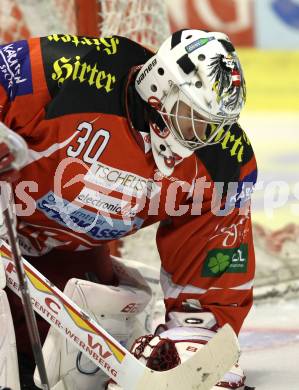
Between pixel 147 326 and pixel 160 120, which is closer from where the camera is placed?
pixel 160 120

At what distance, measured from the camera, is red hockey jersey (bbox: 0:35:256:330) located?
2.80m

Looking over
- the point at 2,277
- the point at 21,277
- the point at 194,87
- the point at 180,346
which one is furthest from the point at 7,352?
the point at 194,87

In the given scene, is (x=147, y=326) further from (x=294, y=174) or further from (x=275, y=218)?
(x=294, y=174)

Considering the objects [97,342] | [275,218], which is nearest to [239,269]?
[97,342]

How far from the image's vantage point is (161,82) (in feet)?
9.11

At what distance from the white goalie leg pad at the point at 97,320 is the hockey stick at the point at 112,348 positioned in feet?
0.12

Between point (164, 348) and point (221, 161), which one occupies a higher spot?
point (221, 161)

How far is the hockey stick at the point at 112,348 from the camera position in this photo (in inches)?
107

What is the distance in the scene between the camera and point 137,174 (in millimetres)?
2865

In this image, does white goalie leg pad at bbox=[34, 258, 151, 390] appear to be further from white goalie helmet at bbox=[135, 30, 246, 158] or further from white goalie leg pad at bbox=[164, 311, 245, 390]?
white goalie helmet at bbox=[135, 30, 246, 158]

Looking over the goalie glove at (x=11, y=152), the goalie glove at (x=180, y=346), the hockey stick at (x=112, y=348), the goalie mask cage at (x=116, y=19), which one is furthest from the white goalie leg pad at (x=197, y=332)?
the goalie mask cage at (x=116, y=19)

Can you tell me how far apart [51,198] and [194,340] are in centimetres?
51

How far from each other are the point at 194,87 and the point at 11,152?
669 millimetres

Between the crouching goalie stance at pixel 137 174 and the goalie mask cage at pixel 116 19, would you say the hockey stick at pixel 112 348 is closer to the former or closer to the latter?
the crouching goalie stance at pixel 137 174
